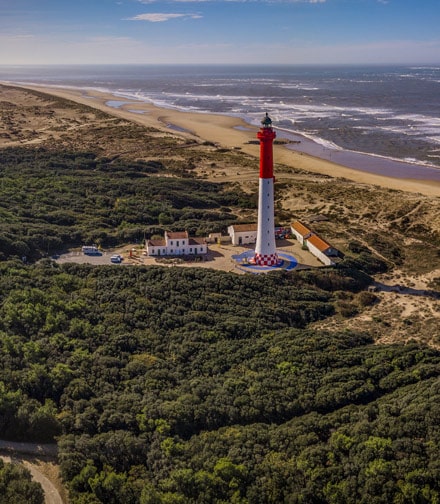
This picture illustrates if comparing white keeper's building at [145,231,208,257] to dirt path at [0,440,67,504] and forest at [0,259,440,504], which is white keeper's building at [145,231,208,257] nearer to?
forest at [0,259,440,504]

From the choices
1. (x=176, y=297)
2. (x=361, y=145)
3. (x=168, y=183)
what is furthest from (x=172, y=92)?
(x=176, y=297)

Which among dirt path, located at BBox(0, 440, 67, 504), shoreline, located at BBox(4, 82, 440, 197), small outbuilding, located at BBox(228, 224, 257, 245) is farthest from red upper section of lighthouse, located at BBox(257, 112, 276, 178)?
shoreline, located at BBox(4, 82, 440, 197)

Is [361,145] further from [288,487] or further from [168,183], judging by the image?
[288,487]

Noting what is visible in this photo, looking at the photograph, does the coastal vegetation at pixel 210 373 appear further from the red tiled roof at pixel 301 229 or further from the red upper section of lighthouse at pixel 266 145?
the red upper section of lighthouse at pixel 266 145

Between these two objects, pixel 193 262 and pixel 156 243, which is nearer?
pixel 193 262

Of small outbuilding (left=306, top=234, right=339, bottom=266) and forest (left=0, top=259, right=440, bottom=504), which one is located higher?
small outbuilding (left=306, top=234, right=339, bottom=266)

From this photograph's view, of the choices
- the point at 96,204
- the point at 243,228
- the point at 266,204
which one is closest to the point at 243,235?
the point at 243,228

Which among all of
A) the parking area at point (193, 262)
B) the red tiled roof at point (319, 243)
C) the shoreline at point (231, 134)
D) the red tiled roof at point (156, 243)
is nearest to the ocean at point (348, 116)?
the shoreline at point (231, 134)

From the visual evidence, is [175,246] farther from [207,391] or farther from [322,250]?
[207,391]
